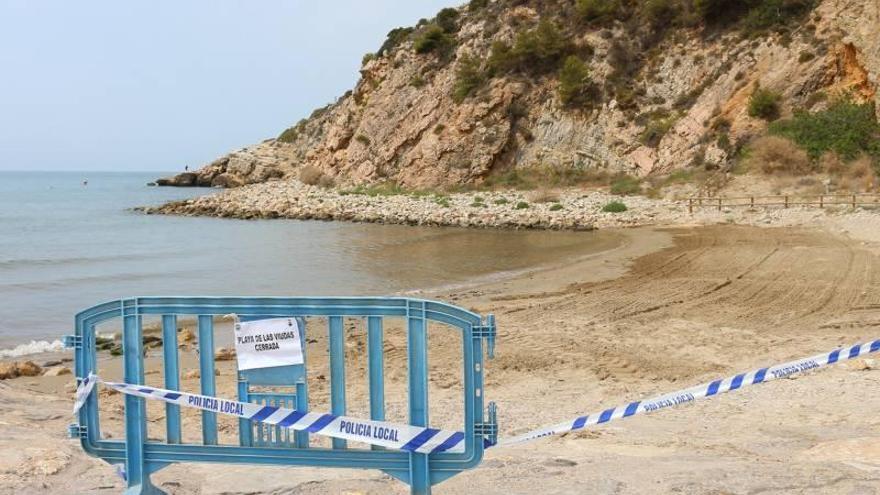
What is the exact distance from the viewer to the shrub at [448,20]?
188 ft

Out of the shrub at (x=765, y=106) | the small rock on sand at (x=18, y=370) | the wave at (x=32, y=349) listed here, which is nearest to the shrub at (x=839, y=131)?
the shrub at (x=765, y=106)

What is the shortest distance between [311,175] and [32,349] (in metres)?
49.0

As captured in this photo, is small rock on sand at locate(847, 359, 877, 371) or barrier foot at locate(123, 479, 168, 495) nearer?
barrier foot at locate(123, 479, 168, 495)

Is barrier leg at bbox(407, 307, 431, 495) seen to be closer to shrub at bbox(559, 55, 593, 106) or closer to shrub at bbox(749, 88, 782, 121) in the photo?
shrub at bbox(749, 88, 782, 121)

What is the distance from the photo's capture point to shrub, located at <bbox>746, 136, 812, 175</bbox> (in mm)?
33344

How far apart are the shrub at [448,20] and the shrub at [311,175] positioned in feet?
47.2

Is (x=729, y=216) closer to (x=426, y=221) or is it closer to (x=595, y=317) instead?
(x=426, y=221)

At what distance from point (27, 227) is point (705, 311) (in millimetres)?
42854

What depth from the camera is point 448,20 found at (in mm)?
57375

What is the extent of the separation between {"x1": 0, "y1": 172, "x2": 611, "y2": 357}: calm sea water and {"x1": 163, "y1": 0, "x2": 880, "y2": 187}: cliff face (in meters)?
12.9

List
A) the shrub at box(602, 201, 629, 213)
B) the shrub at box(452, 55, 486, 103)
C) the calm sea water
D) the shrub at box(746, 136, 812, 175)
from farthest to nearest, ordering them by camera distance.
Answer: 1. the shrub at box(452, 55, 486, 103)
2. the shrub at box(746, 136, 812, 175)
3. the shrub at box(602, 201, 629, 213)
4. the calm sea water

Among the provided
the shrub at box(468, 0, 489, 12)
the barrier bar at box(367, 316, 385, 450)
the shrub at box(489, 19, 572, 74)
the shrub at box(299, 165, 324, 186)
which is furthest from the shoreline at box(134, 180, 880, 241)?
the barrier bar at box(367, 316, 385, 450)

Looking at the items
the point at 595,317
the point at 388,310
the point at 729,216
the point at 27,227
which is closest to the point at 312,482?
the point at 388,310

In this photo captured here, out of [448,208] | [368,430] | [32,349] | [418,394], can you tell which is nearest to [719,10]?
[448,208]
